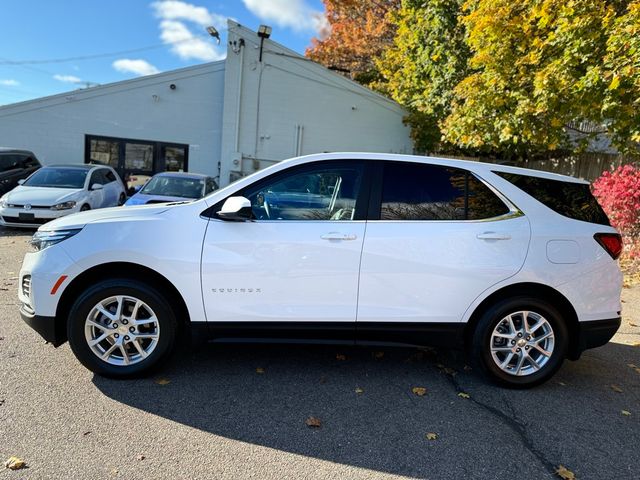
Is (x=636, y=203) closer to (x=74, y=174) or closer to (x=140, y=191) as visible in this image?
(x=140, y=191)

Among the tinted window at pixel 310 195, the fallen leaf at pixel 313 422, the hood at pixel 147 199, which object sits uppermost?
the tinted window at pixel 310 195

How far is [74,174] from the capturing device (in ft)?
34.9

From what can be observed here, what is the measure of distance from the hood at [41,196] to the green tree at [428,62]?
33.2 feet

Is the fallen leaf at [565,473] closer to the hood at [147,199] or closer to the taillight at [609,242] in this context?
the taillight at [609,242]

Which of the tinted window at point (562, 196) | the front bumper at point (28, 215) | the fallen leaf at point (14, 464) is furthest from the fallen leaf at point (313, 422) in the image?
the front bumper at point (28, 215)

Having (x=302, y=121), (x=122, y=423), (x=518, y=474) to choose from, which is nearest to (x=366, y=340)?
(x=518, y=474)

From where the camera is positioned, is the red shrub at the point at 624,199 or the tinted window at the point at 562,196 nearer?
the tinted window at the point at 562,196

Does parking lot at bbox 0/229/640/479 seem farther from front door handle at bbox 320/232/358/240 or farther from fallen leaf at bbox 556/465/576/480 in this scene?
front door handle at bbox 320/232/358/240

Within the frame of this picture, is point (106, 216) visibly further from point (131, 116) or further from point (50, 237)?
point (131, 116)

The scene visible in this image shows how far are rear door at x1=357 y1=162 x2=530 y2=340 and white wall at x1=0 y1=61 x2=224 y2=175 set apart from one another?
13452 mm

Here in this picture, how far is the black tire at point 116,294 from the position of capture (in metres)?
3.31

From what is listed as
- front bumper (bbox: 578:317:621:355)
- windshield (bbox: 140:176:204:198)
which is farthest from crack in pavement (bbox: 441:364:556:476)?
windshield (bbox: 140:176:204:198)

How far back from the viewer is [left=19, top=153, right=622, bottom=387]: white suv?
131 inches

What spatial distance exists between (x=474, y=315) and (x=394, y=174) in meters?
1.30
